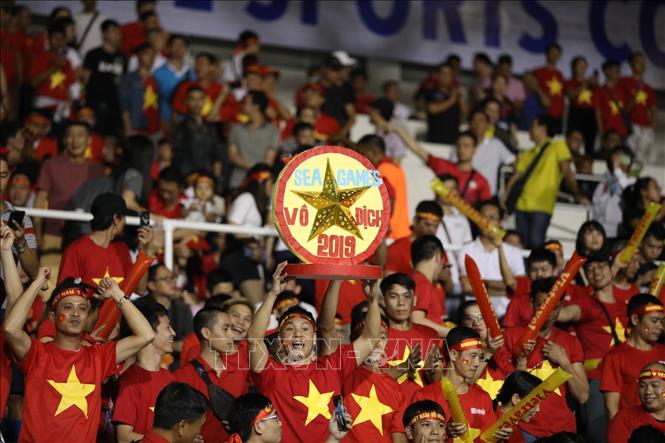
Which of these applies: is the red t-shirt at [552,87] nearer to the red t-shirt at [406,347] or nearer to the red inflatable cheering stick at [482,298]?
the red inflatable cheering stick at [482,298]

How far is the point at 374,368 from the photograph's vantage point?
8500 millimetres

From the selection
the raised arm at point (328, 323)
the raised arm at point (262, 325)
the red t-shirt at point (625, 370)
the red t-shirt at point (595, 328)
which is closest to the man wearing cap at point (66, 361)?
the raised arm at point (262, 325)

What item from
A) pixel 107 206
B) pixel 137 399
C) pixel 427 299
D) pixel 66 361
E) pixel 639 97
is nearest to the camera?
pixel 66 361

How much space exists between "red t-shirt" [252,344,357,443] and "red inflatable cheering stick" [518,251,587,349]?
1546mm

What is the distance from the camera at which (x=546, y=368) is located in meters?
9.57

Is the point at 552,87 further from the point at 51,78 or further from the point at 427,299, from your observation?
the point at 427,299

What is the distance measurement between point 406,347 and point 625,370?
1.72m

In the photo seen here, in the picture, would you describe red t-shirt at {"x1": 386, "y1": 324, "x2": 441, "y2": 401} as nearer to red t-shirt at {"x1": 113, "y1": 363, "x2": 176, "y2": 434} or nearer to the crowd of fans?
the crowd of fans

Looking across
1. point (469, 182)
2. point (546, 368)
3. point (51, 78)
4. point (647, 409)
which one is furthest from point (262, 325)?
point (51, 78)

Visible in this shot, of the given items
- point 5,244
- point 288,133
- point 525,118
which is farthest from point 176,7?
point 5,244

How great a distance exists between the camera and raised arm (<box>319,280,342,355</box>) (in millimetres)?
8227

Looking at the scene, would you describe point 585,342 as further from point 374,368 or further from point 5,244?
point 5,244

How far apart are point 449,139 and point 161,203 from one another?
16.9 ft

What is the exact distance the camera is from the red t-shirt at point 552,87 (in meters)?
17.3
